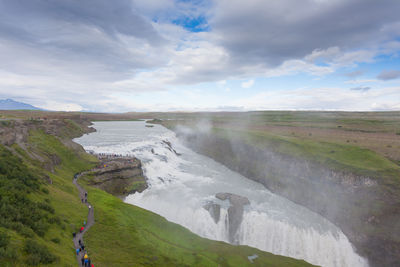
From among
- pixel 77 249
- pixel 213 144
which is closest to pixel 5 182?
pixel 77 249

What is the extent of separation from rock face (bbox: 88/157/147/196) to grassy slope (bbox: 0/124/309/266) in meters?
7.37

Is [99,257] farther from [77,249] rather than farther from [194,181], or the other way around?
[194,181]

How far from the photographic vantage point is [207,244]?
27219mm

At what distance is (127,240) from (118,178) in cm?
2304

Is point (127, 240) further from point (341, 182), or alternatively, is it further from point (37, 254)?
point (341, 182)

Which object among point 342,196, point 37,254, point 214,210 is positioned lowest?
point 214,210

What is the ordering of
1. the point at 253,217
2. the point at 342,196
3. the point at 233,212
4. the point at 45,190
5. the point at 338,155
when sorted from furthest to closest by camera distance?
the point at 338,155, the point at 342,196, the point at 233,212, the point at 253,217, the point at 45,190

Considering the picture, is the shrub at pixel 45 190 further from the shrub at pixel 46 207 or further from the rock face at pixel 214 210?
the rock face at pixel 214 210

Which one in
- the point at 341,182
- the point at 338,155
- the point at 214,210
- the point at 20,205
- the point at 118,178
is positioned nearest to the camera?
the point at 20,205

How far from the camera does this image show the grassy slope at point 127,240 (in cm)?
1962

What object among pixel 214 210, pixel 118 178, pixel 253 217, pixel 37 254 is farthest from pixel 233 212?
pixel 37 254

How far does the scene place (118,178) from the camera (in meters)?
44.5

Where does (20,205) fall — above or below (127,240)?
above

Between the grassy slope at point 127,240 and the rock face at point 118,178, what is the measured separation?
7374 mm
